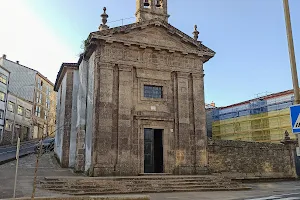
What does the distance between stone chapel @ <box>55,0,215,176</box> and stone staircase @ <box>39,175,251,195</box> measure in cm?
197

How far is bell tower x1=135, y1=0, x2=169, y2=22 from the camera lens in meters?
20.6

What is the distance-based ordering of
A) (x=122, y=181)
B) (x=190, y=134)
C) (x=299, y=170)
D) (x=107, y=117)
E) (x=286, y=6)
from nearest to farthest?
1. (x=286, y=6)
2. (x=122, y=181)
3. (x=107, y=117)
4. (x=190, y=134)
5. (x=299, y=170)

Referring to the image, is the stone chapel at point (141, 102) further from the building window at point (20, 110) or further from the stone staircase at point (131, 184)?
the building window at point (20, 110)

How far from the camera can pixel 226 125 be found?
153 ft

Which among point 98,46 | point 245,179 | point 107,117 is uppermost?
point 98,46

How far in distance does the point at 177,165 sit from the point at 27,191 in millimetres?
8838

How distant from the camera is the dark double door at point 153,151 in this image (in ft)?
59.9

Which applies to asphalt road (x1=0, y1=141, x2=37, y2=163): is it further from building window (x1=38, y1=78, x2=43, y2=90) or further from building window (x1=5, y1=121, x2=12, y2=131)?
building window (x1=38, y1=78, x2=43, y2=90)

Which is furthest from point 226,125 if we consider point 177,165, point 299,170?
point 177,165

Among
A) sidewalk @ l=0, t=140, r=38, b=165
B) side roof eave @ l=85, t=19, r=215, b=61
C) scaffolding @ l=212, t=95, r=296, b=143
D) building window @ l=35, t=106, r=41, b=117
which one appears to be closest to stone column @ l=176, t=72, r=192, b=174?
side roof eave @ l=85, t=19, r=215, b=61

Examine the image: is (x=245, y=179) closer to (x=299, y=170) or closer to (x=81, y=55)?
(x=299, y=170)

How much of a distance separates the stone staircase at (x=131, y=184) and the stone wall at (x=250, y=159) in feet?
10.2

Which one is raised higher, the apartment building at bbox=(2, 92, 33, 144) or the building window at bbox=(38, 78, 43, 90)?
the building window at bbox=(38, 78, 43, 90)

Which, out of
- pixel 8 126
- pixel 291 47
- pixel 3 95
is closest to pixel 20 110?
pixel 8 126
